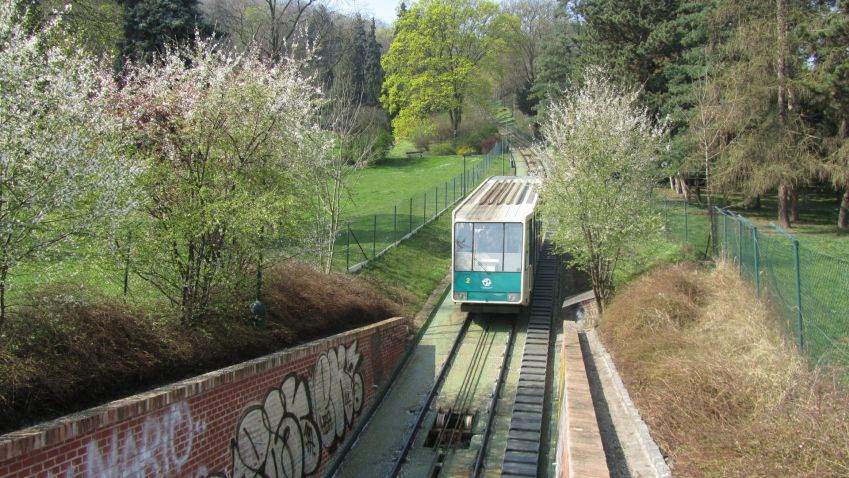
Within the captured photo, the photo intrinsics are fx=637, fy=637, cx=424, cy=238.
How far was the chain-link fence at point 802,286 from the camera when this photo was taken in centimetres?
862

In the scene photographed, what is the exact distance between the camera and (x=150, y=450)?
7.42m

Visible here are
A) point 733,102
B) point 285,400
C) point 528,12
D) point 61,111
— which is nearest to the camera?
point 61,111

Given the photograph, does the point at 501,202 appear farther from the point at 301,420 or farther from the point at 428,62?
the point at 428,62

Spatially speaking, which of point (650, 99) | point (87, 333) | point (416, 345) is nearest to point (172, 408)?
point (87, 333)

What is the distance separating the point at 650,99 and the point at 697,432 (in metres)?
26.8

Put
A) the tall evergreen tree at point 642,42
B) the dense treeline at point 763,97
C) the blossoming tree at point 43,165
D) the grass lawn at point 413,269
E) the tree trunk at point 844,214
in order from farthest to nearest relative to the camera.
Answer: the tall evergreen tree at point 642,42 → the tree trunk at point 844,214 → the dense treeline at point 763,97 → the grass lawn at point 413,269 → the blossoming tree at point 43,165

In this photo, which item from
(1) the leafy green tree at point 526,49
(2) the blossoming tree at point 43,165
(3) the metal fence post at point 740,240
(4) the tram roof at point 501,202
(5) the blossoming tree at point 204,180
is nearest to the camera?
(2) the blossoming tree at point 43,165

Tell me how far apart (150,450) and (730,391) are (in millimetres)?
6982

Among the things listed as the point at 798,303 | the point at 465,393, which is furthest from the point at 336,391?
the point at 798,303

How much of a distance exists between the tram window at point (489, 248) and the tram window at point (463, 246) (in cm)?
18

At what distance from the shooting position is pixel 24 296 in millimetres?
7652

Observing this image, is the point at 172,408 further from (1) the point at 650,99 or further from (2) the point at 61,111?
(1) the point at 650,99

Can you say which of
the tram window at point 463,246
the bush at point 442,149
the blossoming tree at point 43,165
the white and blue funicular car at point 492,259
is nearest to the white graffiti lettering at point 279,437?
the blossoming tree at point 43,165

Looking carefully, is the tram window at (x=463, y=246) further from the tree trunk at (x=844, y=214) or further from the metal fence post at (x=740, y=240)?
the tree trunk at (x=844, y=214)
